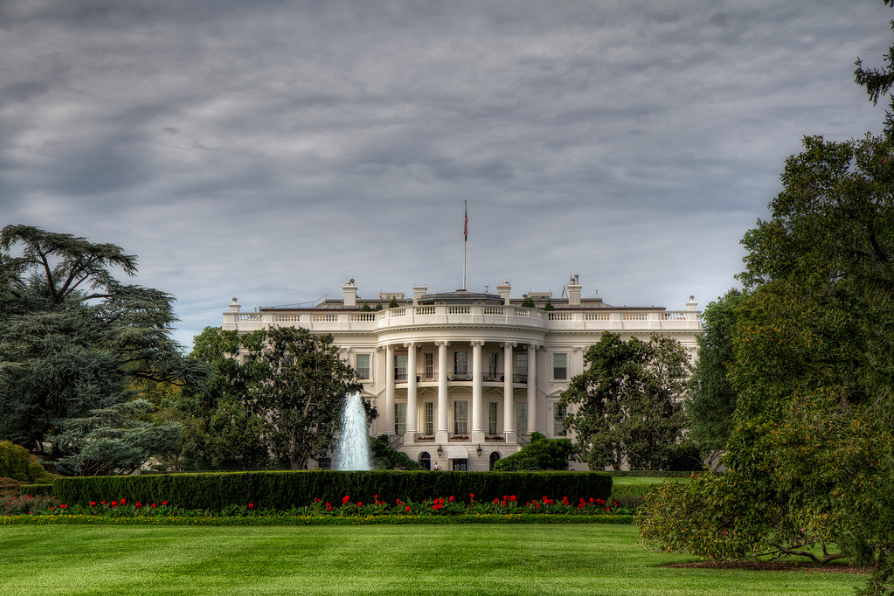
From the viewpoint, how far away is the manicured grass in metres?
10.5

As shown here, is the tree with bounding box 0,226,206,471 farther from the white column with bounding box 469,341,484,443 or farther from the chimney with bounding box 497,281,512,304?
the chimney with bounding box 497,281,512,304

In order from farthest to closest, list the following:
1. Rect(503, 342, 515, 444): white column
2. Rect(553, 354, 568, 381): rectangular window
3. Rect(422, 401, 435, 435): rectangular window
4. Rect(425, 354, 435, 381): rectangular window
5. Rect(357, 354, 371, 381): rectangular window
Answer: Rect(553, 354, 568, 381): rectangular window → Rect(357, 354, 371, 381): rectangular window → Rect(422, 401, 435, 435): rectangular window → Rect(425, 354, 435, 381): rectangular window → Rect(503, 342, 515, 444): white column

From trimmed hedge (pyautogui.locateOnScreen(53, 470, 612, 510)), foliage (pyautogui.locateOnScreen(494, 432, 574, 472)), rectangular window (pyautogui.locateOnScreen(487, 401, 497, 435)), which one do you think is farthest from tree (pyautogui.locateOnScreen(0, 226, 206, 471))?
rectangular window (pyautogui.locateOnScreen(487, 401, 497, 435))

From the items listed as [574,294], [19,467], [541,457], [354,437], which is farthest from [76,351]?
[574,294]

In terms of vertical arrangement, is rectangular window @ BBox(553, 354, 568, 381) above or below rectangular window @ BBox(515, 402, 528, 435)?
Answer: above

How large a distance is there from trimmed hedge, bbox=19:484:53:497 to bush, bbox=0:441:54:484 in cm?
238

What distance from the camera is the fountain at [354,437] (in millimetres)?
46562

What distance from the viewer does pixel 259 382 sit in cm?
4600

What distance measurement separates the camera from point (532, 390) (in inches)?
2195

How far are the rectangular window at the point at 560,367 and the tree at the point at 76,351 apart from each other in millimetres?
29950

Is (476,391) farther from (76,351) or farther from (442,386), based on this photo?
(76,351)

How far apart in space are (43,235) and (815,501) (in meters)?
31.9

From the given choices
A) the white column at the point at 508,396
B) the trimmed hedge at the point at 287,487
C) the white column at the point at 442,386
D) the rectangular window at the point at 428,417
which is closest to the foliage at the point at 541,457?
the white column at the point at 508,396

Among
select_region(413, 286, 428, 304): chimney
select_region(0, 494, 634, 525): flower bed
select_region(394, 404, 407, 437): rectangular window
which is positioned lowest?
select_region(0, 494, 634, 525): flower bed
